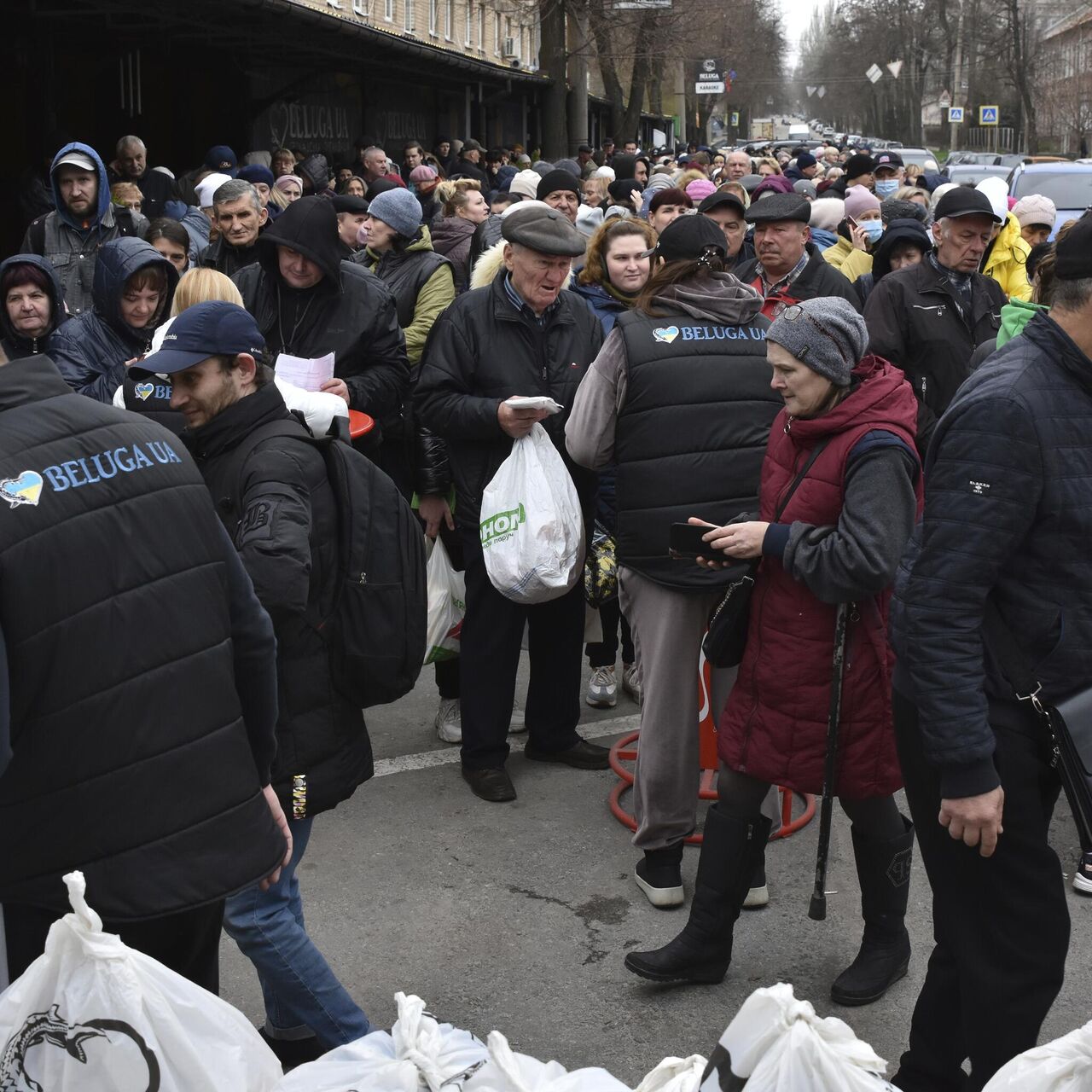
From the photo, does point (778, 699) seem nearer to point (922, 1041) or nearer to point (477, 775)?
point (922, 1041)

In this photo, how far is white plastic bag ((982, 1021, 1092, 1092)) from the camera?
1.95 m

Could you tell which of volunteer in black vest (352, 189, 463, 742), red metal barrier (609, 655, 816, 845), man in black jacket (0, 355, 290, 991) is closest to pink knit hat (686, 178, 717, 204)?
volunteer in black vest (352, 189, 463, 742)

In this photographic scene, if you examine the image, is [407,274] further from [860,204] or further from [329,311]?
[860,204]

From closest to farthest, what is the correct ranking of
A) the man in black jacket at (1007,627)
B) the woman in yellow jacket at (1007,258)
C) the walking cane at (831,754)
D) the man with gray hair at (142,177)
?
1. the man in black jacket at (1007,627)
2. the walking cane at (831,754)
3. the woman in yellow jacket at (1007,258)
4. the man with gray hair at (142,177)

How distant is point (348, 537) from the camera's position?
3.24m

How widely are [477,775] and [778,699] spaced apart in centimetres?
181

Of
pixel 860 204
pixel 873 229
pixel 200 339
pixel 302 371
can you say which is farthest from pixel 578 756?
pixel 860 204

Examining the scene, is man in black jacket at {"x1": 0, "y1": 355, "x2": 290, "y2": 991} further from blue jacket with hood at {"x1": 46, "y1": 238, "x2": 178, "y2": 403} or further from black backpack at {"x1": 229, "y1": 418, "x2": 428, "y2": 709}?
blue jacket with hood at {"x1": 46, "y1": 238, "x2": 178, "y2": 403}

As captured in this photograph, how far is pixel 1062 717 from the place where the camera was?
8.55ft

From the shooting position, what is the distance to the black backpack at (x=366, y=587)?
127 inches

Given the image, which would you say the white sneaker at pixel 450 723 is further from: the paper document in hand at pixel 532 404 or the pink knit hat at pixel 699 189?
the pink knit hat at pixel 699 189

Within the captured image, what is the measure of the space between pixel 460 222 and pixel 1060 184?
14131 millimetres

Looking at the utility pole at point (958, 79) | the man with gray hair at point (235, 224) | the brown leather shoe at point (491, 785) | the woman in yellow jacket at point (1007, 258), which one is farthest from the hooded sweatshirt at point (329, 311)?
the utility pole at point (958, 79)

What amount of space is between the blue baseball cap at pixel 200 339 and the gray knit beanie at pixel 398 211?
3.27 meters
